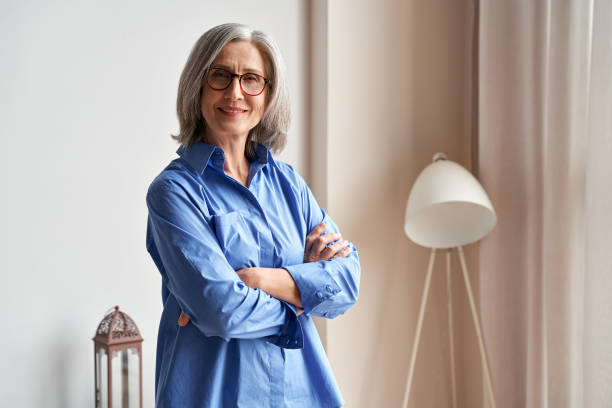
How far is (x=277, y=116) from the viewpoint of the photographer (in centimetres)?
159

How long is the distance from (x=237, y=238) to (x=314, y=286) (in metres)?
0.22

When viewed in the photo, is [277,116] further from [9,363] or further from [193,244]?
[9,363]

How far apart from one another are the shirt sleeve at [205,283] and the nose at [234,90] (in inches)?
10.1

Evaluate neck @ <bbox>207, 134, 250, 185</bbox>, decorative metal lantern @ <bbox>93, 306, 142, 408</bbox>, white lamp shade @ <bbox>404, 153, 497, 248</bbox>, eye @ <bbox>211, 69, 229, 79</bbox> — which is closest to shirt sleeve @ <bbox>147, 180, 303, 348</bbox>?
neck @ <bbox>207, 134, 250, 185</bbox>

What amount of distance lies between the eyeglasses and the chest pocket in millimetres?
316

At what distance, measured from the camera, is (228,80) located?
1460 millimetres

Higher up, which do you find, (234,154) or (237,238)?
(234,154)

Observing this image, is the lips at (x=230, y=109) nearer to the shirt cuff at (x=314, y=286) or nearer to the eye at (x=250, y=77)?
the eye at (x=250, y=77)

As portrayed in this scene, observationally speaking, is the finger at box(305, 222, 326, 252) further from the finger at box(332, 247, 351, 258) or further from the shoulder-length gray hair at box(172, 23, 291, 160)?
the shoulder-length gray hair at box(172, 23, 291, 160)

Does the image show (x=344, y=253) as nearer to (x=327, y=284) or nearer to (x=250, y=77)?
(x=327, y=284)

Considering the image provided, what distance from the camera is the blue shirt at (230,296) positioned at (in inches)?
51.5

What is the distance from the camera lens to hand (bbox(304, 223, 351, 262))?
61.7 inches

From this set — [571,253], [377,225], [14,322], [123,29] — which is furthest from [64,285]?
[571,253]

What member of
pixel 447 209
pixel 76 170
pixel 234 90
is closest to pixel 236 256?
pixel 234 90
